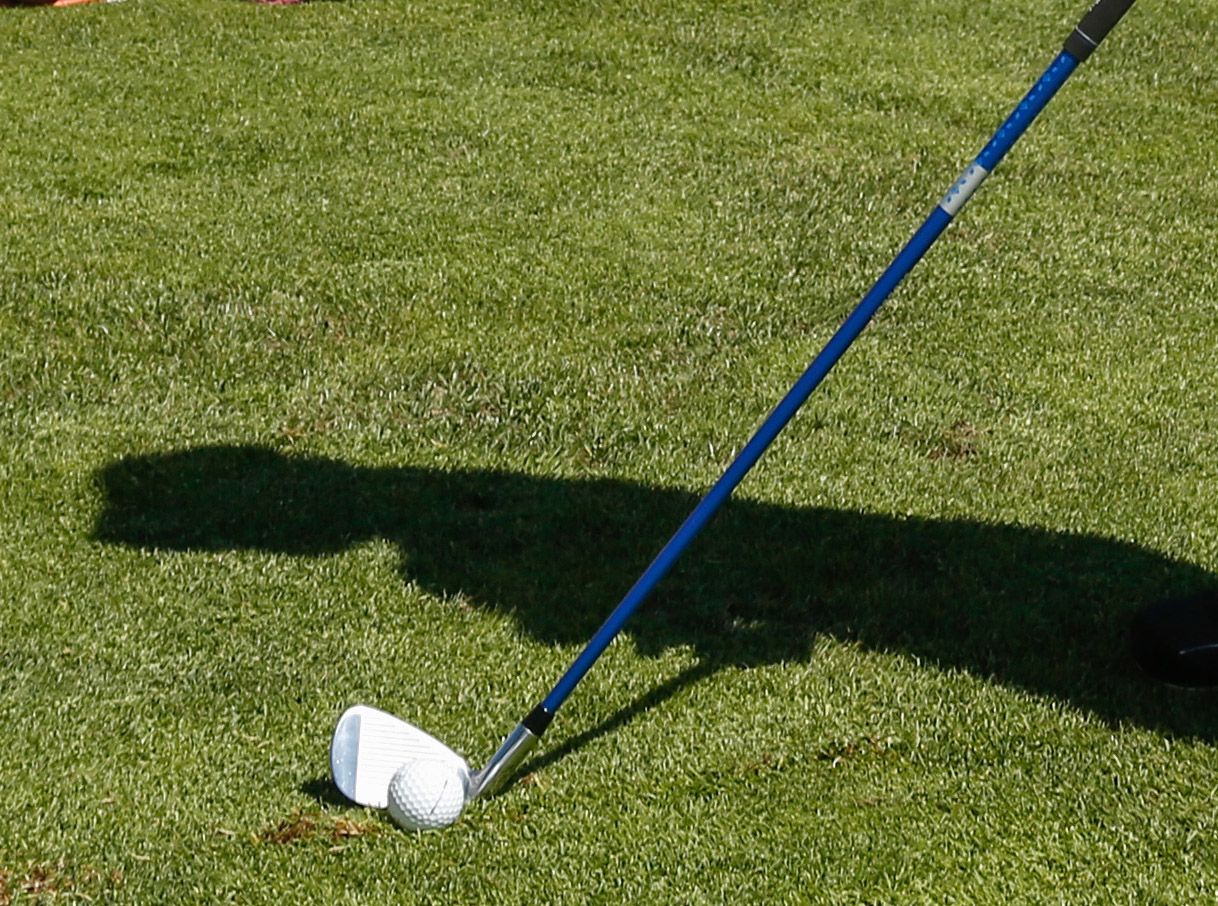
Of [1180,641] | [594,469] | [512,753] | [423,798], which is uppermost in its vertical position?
[1180,641]

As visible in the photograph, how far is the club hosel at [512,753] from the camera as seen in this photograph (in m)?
4.05

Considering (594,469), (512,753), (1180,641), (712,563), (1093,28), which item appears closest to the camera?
(1093,28)

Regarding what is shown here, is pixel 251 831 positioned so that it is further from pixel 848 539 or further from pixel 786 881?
pixel 848 539

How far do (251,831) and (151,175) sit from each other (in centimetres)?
513

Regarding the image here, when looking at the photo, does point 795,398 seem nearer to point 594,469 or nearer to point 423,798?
point 423,798

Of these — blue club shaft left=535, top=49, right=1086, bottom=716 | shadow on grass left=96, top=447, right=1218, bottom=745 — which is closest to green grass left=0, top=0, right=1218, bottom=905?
shadow on grass left=96, top=447, right=1218, bottom=745

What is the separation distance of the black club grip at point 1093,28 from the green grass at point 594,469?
5.97 feet

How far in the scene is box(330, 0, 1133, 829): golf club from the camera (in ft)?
13.1

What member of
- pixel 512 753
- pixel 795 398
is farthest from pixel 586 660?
pixel 795 398

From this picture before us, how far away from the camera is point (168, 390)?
6254 millimetres

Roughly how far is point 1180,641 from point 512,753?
1924 mm

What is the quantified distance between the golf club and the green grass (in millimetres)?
96

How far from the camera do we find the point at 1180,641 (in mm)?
4449

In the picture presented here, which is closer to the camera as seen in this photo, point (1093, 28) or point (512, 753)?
point (1093, 28)
